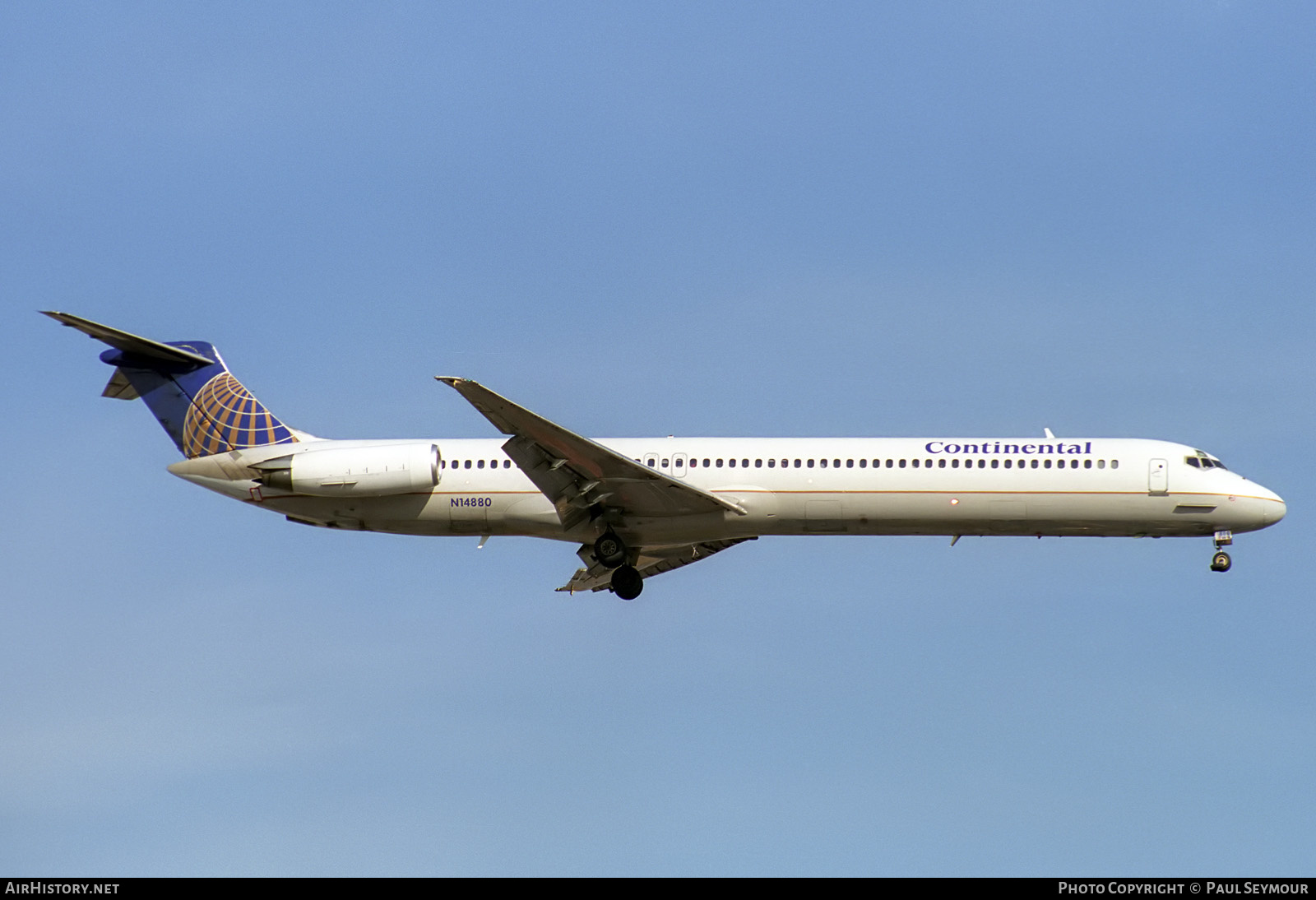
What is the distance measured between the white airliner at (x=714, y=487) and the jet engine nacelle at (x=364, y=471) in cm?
4

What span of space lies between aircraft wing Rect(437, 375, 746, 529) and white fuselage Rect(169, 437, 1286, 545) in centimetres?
43

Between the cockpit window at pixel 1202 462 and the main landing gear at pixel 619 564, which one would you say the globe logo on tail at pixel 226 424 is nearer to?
the main landing gear at pixel 619 564

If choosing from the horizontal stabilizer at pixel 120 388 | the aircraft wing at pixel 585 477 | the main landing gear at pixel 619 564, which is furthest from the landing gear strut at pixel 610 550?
the horizontal stabilizer at pixel 120 388

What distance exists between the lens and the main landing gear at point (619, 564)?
34938mm

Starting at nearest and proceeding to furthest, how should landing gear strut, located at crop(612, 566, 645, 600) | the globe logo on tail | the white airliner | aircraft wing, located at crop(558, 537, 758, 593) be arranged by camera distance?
1. the white airliner
2. landing gear strut, located at crop(612, 566, 645, 600)
3. the globe logo on tail
4. aircraft wing, located at crop(558, 537, 758, 593)

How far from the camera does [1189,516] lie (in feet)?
111

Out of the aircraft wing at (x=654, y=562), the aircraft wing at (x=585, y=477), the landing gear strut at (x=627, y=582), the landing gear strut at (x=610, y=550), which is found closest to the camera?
the aircraft wing at (x=585, y=477)

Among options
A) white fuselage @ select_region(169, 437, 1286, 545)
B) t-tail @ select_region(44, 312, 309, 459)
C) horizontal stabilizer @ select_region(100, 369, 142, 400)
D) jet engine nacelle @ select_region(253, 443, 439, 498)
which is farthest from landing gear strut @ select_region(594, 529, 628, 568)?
horizontal stabilizer @ select_region(100, 369, 142, 400)

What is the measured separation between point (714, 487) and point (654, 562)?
4.38m

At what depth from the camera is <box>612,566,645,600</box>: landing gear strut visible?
1403 inches

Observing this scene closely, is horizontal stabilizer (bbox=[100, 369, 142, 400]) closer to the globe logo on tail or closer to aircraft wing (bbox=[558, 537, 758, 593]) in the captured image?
the globe logo on tail
